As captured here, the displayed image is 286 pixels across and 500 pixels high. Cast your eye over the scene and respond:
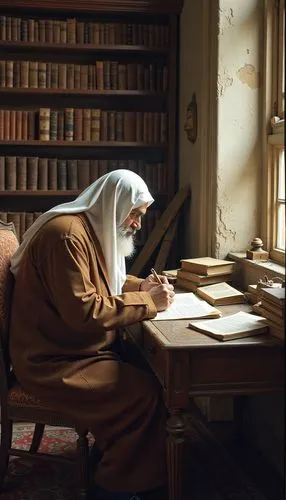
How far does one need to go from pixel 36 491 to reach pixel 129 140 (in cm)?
252

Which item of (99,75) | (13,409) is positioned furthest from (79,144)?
(13,409)

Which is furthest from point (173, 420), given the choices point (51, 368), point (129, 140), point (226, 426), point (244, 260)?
point (129, 140)

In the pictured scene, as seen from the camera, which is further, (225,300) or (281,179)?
(281,179)

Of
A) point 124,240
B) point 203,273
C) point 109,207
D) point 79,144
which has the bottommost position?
point 203,273

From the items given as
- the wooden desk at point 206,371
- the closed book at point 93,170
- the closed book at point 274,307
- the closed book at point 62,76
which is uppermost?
the closed book at point 62,76

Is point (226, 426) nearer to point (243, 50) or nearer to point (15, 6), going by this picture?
point (243, 50)

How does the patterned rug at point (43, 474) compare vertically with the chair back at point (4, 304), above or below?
below

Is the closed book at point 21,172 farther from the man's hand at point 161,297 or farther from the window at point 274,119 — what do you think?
the man's hand at point 161,297

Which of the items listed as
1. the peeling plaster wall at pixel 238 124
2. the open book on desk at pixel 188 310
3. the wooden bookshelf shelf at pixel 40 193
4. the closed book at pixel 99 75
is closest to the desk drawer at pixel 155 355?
the open book on desk at pixel 188 310

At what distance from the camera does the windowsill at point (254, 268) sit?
3221mm

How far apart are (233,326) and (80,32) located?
9.02 feet

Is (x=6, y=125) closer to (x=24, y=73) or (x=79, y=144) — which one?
(x=24, y=73)

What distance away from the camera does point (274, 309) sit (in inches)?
102

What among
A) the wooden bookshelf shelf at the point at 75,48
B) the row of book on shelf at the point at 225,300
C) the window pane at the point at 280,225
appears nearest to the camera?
the row of book on shelf at the point at 225,300
